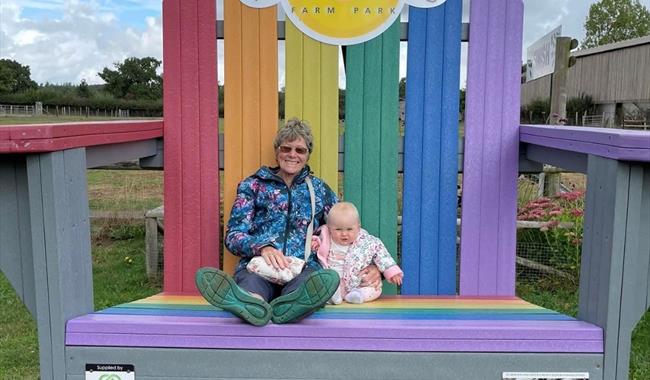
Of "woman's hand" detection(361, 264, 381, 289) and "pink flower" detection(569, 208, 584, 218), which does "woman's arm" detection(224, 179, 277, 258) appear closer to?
"woman's hand" detection(361, 264, 381, 289)

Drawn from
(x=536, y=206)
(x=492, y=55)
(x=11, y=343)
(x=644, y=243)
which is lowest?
(x=11, y=343)

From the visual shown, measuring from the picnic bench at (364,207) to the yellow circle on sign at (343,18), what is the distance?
0.04m

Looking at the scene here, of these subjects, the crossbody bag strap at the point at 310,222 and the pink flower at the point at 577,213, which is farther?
the pink flower at the point at 577,213

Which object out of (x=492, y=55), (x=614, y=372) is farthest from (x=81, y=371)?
(x=492, y=55)

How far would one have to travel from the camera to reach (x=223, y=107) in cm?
238

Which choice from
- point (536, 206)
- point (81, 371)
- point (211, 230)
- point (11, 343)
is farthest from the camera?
point (536, 206)

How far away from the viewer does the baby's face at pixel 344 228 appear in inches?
84.8

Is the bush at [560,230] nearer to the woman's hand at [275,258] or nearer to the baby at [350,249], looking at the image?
the baby at [350,249]

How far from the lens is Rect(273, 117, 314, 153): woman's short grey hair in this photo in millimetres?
2219

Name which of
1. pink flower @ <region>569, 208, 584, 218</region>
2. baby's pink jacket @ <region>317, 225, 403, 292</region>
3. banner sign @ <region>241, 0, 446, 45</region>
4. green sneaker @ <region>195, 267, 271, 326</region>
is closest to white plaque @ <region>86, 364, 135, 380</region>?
green sneaker @ <region>195, 267, 271, 326</region>

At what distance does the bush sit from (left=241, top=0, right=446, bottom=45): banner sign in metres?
2.46

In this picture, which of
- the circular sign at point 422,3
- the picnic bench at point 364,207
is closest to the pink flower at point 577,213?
the picnic bench at point 364,207

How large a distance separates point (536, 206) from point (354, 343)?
3309mm

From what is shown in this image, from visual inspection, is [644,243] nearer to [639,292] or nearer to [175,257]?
[639,292]
